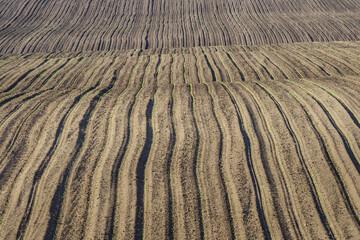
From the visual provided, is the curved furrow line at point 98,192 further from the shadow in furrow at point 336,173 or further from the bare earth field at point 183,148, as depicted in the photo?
the shadow in furrow at point 336,173

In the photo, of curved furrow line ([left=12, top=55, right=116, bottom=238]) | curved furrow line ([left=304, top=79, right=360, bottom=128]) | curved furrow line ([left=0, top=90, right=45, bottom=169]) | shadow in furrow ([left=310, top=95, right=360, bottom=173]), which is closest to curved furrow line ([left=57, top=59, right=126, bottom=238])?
curved furrow line ([left=12, top=55, right=116, bottom=238])

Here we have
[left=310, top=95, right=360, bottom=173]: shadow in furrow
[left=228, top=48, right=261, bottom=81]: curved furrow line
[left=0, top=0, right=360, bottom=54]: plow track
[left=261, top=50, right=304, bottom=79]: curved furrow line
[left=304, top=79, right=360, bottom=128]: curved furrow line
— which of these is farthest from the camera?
[left=0, top=0, right=360, bottom=54]: plow track

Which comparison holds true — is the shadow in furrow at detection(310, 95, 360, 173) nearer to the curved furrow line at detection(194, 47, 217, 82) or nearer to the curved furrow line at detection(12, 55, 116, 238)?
the curved furrow line at detection(194, 47, 217, 82)

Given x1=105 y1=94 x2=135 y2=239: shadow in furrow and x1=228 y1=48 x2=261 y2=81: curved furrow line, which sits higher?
x1=228 y1=48 x2=261 y2=81: curved furrow line

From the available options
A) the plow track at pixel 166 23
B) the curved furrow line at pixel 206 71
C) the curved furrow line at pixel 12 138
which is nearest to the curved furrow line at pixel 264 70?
the curved furrow line at pixel 206 71

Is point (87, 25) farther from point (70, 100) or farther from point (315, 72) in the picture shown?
point (315, 72)

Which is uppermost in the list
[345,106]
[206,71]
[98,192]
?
[206,71]

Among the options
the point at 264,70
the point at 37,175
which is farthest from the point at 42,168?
the point at 264,70

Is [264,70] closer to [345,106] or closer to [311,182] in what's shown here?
[345,106]
